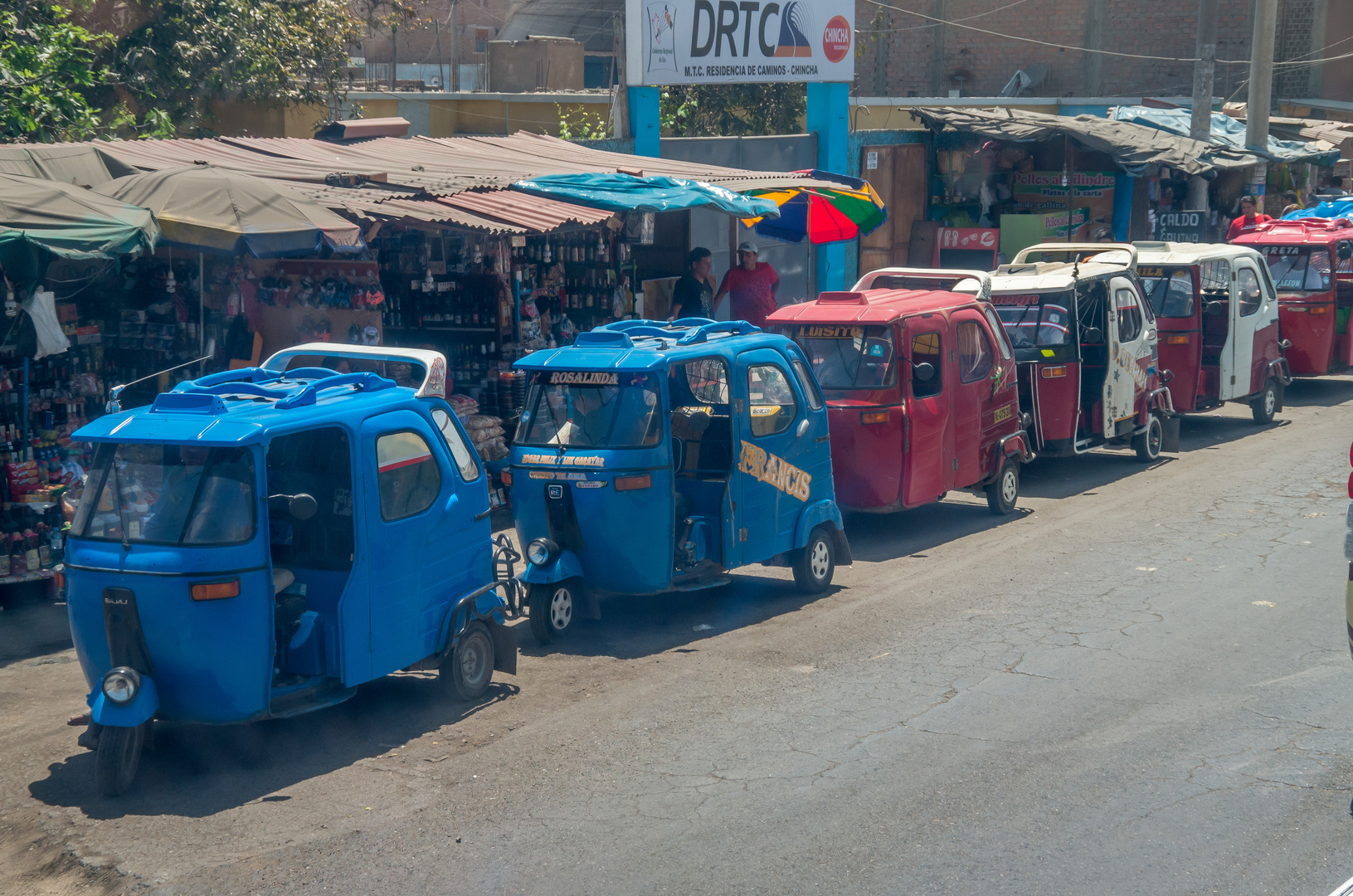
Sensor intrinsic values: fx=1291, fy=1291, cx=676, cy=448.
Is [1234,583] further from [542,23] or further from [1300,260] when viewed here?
[542,23]

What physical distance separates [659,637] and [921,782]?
9.28 ft

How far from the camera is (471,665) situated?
7.24 metres

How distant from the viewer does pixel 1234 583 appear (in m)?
9.39

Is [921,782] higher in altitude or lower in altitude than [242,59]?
lower

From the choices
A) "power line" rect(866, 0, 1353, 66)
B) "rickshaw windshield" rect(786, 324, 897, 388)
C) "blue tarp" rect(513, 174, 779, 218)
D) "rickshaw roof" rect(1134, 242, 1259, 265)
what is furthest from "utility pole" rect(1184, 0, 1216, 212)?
"rickshaw windshield" rect(786, 324, 897, 388)

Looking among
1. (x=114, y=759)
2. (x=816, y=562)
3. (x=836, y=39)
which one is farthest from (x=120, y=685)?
(x=836, y=39)

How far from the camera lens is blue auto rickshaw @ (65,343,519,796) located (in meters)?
5.91

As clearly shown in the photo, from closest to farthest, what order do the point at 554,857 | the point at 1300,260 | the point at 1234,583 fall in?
the point at 554,857 < the point at 1234,583 < the point at 1300,260

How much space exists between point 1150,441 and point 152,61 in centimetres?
1200

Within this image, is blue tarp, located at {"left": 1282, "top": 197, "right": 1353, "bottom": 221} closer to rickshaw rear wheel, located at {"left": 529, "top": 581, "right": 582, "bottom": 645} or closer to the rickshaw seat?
rickshaw rear wheel, located at {"left": 529, "top": 581, "right": 582, "bottom": 645}

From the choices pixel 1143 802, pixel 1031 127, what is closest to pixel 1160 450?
pixel 1031 127

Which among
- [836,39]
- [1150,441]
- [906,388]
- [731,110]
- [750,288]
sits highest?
[836,39]

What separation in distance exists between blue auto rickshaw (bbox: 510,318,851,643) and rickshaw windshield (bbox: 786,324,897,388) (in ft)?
3.96

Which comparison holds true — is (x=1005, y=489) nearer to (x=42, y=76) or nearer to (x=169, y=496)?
(x=169, y=496)
